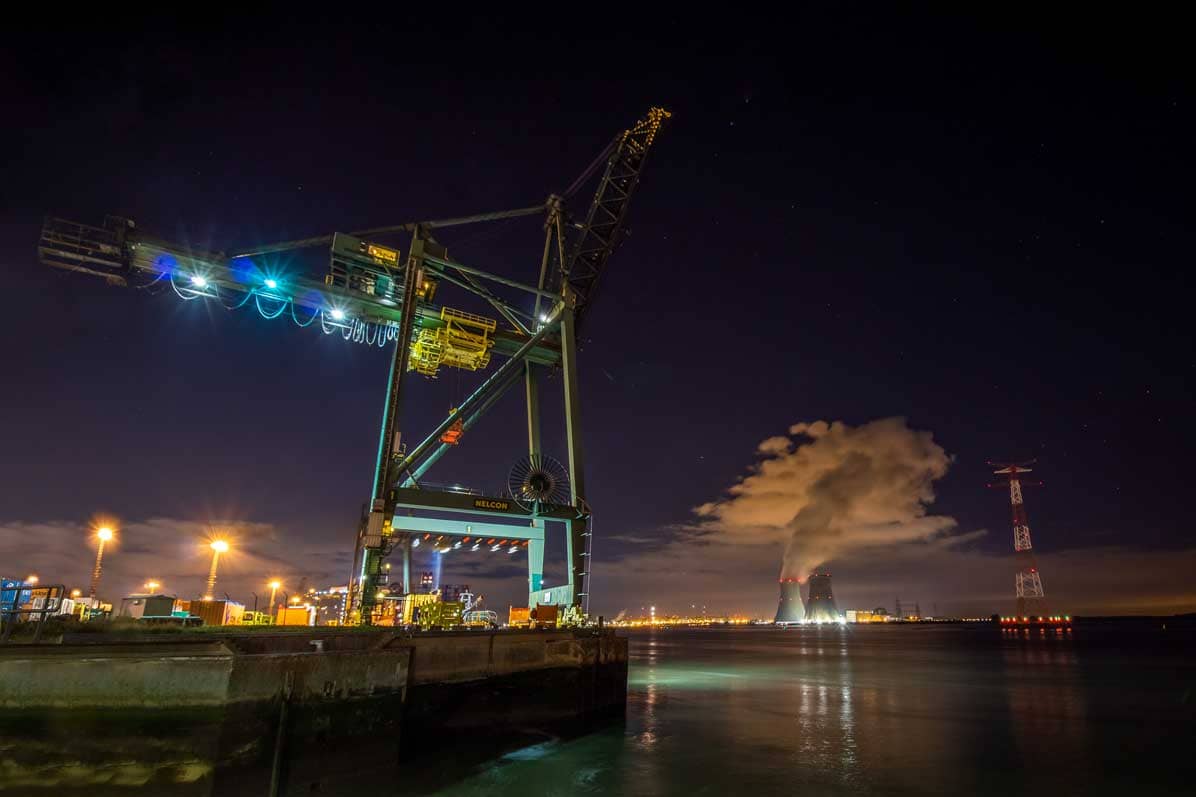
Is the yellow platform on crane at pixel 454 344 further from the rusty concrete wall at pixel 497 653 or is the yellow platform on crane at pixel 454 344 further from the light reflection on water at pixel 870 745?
the light reflection on water at pixel 870 745

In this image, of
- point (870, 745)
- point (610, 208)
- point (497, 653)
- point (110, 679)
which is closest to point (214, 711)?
point (110, 679)

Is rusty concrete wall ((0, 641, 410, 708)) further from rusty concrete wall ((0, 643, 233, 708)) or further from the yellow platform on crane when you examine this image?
the yellow platform on crane

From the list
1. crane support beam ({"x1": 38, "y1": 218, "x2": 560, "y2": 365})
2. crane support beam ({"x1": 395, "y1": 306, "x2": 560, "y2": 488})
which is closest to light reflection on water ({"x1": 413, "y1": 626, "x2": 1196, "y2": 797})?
crane support beam ({"x1": 395, "y1": 306, "x2": 560, "y2": 488})

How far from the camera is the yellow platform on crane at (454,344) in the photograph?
27.9 m

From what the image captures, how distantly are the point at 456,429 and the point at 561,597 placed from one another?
888cm

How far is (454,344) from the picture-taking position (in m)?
28.1

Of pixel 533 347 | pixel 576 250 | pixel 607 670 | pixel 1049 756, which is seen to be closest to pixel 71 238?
pixel 533 347

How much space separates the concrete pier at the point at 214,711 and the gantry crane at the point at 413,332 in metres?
7.19

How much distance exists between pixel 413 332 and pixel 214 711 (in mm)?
20283

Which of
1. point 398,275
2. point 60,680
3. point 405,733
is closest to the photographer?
point 60,680

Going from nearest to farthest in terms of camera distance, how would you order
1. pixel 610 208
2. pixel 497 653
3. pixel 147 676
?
1. pixel 147 676
2. pixel 497 653
3. pixel 610 208

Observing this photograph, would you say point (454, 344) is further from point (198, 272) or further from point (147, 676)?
point (147, 676)

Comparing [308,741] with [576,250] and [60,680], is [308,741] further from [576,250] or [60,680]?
[576,250]

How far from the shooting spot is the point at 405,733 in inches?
556
